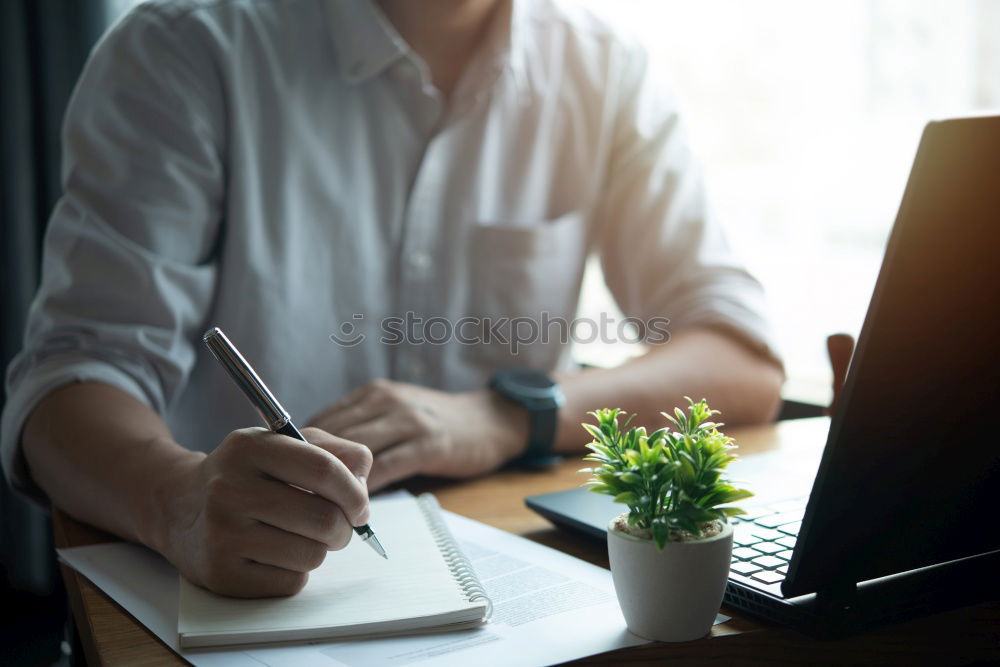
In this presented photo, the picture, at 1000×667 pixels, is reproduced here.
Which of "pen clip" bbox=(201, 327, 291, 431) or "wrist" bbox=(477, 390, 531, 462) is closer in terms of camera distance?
"pen clip" bbox=(201, 327, 291, 431)

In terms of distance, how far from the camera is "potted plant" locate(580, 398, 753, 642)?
1.70ft

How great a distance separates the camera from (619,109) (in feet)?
4.76

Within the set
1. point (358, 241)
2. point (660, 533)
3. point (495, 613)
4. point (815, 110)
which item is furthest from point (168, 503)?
point (815, 110)

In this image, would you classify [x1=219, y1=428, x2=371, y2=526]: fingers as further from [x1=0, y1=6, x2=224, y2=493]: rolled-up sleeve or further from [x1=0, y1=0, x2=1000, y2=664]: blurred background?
[x1=0, y1=0, x2=1000, y2=664]: blurred background

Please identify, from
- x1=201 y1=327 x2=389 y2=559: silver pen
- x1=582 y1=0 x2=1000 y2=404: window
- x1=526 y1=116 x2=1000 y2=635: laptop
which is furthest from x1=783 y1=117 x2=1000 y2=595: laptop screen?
x1=582 y1=0 x2=1000 y2=404: window

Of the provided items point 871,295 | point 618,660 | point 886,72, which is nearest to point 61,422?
point 618,660

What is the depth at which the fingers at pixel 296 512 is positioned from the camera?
61 cm

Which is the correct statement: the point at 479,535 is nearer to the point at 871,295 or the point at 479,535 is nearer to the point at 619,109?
the point at 871,295

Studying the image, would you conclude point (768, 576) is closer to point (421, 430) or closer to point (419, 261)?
point (421, 430)

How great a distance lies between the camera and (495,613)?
61cm

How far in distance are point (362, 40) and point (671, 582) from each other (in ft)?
3.00

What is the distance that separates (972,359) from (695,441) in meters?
0.16

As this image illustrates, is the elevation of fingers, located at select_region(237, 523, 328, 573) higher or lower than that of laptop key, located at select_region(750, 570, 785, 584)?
lower

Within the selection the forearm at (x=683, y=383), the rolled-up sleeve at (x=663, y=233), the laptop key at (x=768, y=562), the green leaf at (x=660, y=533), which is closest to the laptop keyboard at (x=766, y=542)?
the laptop key at (x=768, y=562)
